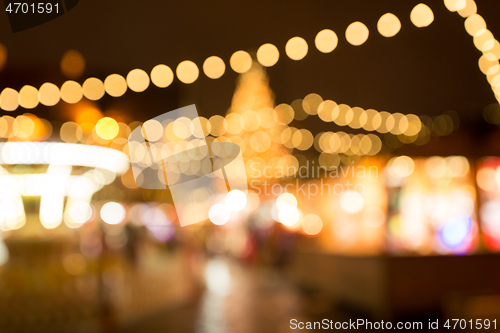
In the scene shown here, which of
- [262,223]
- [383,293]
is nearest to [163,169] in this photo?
[383,293]

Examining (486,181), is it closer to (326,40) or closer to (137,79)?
(326,40)

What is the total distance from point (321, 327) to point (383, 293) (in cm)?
98

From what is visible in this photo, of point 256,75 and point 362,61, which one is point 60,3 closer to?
point 362,61

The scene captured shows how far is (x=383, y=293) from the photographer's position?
678 cm

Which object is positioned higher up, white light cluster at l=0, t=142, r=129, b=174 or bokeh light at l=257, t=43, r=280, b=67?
bokeh light at l=257, t=43, r=280, b=67

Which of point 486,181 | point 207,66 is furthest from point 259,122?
point 207,66

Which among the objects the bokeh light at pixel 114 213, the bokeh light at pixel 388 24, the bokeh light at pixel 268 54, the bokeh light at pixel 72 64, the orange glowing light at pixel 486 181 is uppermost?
the bokeh light at pixel 72 64

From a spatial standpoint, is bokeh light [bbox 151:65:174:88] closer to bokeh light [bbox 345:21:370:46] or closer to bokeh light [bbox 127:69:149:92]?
bokeh light [bbox 127:69:149:92]

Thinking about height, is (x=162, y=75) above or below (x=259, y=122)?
below

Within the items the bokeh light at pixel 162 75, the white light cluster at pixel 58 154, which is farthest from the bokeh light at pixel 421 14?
the white light cluster at pixel 58 154

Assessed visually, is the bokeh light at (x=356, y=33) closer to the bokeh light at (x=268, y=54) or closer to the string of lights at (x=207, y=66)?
the string of lights at (x=207, y=66)

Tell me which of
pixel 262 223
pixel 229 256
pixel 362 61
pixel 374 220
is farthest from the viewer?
pixel 229 256

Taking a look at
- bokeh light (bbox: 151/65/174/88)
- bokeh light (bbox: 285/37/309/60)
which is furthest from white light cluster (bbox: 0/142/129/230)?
bokeh light (bbox: 285/37/309/60)

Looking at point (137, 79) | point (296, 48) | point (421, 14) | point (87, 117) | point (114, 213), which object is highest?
point (87, 117)
